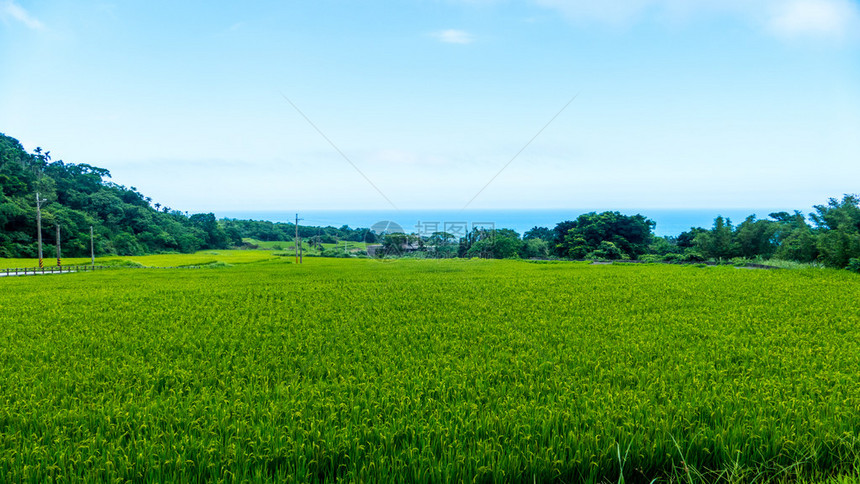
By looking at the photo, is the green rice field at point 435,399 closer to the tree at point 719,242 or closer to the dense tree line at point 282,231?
the tree at point 719,242

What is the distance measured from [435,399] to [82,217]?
241 ft

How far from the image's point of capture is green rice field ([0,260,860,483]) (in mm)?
3115

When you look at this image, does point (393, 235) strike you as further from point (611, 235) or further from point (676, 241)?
point (676, 241)

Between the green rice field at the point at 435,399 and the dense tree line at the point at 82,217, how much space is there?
188 feet

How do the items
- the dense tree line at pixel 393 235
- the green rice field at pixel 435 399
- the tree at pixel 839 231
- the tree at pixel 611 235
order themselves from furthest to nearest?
1. the tree at pixel 611 235
2. the dense tree line at pixel 393 235
3. the tree at pixel 839 231
4. the green rice field at pixel 435 399

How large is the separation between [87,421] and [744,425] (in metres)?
6.18

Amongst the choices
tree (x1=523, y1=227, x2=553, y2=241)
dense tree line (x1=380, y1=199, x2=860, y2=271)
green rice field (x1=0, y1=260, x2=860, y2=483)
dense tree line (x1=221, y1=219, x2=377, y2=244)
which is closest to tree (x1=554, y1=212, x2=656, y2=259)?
dense tree line (x1=380, y1=199, x2=860, y2=271)

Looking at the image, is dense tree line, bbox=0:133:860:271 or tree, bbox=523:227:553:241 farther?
tree, bbox=523:227:553:241

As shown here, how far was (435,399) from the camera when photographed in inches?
167

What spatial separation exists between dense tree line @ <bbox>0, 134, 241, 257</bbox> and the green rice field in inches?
2259

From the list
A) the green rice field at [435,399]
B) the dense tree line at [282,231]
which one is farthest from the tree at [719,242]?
the dense tree line at [282,231]

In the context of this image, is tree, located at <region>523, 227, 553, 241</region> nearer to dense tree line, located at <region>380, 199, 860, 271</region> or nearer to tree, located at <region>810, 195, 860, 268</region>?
dense tree line, located at <region>380, 199, 860, 271</region>

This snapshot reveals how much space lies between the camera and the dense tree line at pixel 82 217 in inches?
1937

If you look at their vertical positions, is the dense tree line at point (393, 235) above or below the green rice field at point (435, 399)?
above
